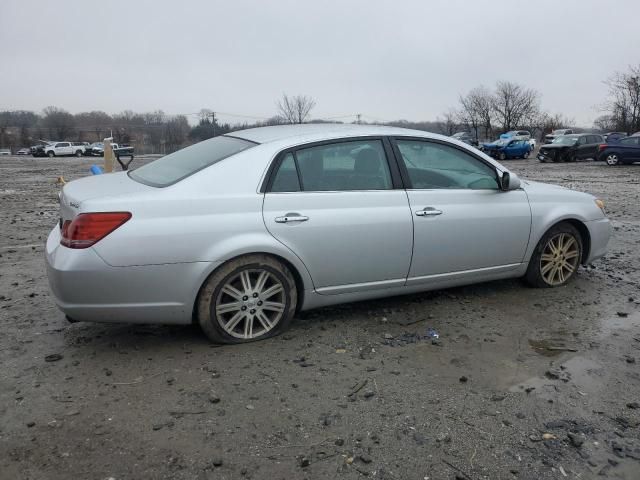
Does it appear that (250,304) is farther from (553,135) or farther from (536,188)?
(553,135)

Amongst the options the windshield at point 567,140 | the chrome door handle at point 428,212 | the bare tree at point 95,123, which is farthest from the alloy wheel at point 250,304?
the bare tree at point 95,123

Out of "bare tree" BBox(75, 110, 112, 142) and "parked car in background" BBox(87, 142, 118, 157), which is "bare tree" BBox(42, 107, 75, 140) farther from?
"parked car in background" BBox(87, 142, 118, 157)

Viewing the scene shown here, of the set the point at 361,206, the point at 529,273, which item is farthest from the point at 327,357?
the point at 529,273

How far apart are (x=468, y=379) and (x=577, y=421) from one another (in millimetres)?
638

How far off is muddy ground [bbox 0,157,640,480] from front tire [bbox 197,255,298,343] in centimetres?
12

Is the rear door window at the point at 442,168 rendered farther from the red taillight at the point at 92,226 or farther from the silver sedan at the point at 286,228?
the red taillight at the point at 92,226

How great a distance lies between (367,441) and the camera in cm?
262

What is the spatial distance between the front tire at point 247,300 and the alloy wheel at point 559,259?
251 centimetres

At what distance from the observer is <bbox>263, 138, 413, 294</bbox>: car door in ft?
12.2

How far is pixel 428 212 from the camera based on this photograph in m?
4.14

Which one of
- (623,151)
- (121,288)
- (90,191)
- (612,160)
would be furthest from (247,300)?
(612,160)

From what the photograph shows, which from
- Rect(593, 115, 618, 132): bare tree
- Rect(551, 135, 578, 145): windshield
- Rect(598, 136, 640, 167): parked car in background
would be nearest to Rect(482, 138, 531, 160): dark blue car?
Rect(551, 135, 578, 145): windshield

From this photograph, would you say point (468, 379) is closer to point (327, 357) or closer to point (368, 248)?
point (327, 357)

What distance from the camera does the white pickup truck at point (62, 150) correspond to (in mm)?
51950
